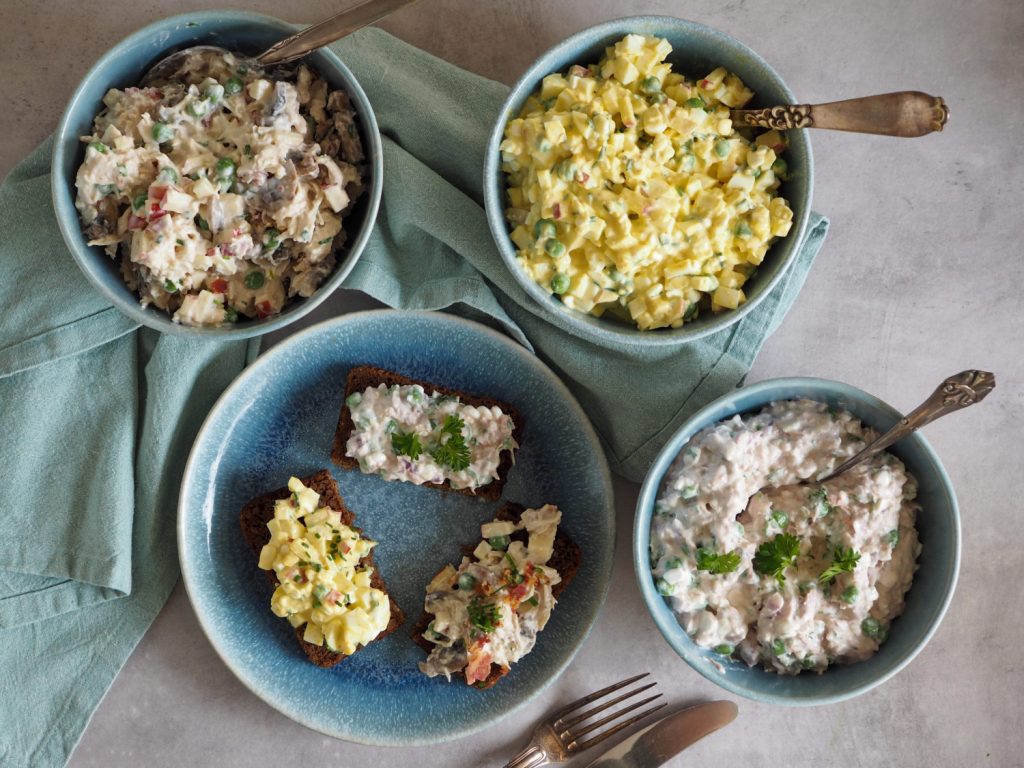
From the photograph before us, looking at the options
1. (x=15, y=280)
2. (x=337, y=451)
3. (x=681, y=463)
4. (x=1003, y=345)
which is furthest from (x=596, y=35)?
(x=15, y=280)

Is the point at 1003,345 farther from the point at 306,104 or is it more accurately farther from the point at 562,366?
the point at 306,104

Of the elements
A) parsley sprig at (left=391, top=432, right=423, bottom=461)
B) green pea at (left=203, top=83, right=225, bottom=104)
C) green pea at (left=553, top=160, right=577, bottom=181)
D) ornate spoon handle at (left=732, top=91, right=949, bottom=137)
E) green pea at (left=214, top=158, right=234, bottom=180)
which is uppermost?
ornate spoon handle at (left=732, top=91, right=949, bottom=137)

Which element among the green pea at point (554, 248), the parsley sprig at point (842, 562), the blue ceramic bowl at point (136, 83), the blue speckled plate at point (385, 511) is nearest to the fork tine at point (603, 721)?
the blue speckled plate at point (385, 511)

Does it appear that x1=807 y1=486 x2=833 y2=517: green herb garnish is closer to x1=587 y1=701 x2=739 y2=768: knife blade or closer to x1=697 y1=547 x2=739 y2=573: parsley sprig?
x1=697 y1=547 x2=739 y2=573: parsley sprig

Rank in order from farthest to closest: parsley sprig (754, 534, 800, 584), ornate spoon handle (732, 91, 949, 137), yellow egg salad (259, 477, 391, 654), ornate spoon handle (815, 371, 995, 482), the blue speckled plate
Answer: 1. the blue speckled plate
2. yellow egg salad (259, 477, 391, 654)
3. parsley sprig (754, 534, 800, 584)
4. ornate spoon handle (815, 371, 995, 482)
5. ornate spoon handle (732, 91, 949, 137)

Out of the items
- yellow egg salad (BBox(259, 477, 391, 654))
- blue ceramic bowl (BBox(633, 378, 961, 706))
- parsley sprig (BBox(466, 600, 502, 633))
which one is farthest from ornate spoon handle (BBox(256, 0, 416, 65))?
parsley sprig (BBox(466, 600, 502, 633))

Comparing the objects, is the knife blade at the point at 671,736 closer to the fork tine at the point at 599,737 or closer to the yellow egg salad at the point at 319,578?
the fork tine at the point at 599,737

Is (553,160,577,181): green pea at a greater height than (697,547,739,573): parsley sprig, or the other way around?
(553,160,577,181): green pea
